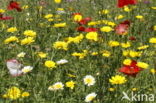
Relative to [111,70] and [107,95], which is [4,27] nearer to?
[111,70]

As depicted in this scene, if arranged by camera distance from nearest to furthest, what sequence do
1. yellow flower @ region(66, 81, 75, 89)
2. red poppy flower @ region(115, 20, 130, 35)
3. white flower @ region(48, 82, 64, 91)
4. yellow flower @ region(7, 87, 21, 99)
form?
yellow flower @ region(7, 87, 21, 99), white flower @ region(48, 82, 64, 91), yellow flower @ region(66, 81, 75, 89), red poppy flower @ region(115, 20, 130, 35)

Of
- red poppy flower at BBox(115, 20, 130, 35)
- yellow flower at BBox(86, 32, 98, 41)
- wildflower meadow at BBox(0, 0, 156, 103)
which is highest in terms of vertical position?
red poppy flower at BBox(115, 20, 130, 35)

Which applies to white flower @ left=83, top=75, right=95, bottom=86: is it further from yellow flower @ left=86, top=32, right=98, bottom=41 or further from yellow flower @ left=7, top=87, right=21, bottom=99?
yellow flower @ left=86, top=32, right=98, bottom=41

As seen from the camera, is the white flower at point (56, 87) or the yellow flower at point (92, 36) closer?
the white flower at point (56, 87)

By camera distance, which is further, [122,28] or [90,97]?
[122,28]

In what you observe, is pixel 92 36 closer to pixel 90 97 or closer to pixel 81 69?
pixel 81 69

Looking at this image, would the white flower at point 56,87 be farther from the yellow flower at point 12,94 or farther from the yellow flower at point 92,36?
the yellow flower at point 92,36

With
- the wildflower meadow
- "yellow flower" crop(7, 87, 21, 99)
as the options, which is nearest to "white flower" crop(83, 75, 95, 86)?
the wildflower meadow

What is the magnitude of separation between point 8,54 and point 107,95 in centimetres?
98

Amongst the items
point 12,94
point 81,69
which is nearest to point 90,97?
point 12,94

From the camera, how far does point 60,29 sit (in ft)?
12.3

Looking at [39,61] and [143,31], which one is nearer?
[39,61]

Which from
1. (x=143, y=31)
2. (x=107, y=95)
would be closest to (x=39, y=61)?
(x=107, y=95)

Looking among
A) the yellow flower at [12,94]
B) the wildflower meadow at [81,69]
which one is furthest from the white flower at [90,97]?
the yellow flower at [12,94]
